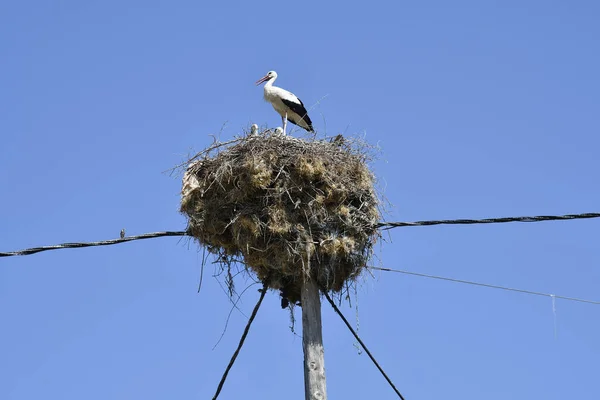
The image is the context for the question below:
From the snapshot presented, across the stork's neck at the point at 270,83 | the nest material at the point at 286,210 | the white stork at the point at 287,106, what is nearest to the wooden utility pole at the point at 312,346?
the nest material at the point at 286,210

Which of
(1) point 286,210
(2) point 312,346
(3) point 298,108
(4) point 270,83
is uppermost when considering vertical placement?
(4) point 270,83

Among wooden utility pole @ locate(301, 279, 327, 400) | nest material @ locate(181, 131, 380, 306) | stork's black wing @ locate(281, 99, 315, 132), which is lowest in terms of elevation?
wooden utility pole @ locate(301, 279, 327, 400)

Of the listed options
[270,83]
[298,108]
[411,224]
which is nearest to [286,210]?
[411,224]

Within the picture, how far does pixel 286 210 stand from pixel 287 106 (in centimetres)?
510

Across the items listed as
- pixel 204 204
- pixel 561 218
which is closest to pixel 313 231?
pixel 204 204

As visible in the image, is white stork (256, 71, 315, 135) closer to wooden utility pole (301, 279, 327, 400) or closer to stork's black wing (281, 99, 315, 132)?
stork's black wing (281, 99, 315, 132)

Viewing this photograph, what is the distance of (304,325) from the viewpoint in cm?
885

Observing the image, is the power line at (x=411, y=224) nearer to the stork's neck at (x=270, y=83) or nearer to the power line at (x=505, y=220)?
the power line at (x=505, y=220)

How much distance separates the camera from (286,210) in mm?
9531

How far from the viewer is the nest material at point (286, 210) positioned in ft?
30.8

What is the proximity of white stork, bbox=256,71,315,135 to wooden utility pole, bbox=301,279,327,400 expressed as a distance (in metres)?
5.52

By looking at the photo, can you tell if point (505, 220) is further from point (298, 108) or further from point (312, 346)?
point (298, 108)

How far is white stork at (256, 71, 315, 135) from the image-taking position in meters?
14.4

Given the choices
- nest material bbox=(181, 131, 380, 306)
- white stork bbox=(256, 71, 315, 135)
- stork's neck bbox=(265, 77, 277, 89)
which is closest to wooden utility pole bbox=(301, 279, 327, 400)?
nest material bbox=(181, 131, 380, 306)
